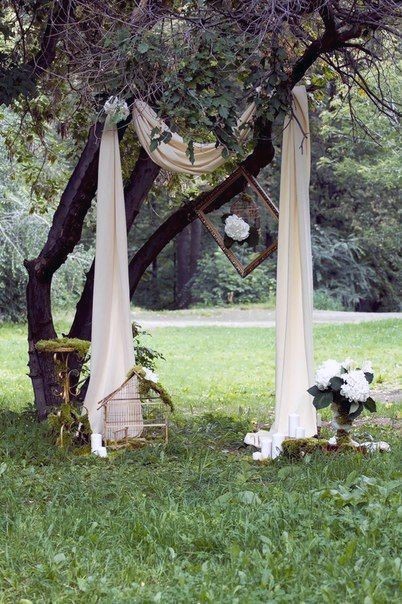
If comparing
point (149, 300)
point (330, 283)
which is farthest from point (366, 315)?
point (149, 300)

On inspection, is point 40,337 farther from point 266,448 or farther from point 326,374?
point 326,374

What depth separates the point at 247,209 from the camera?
8.04 metres

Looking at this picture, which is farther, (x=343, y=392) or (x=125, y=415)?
(x=125, y=415)

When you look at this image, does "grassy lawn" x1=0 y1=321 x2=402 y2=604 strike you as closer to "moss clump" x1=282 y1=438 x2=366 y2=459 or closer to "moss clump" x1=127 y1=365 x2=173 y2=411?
"moss clump" x1=282 y1=438 x2=366 y2=459

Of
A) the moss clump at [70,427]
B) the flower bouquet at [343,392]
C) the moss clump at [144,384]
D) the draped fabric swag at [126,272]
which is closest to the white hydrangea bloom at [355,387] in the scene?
the flower bouquet at [343,392]

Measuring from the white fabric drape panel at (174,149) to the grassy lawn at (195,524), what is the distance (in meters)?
2.15

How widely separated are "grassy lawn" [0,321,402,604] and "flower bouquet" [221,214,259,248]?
1608 millimetres

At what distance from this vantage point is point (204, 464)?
657 centimetres

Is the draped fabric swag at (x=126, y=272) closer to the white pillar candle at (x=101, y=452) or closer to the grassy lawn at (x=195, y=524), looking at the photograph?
the white pillar candle at (x=101, y=452)

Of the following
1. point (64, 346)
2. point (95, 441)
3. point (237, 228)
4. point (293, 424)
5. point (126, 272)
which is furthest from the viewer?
point (237, 228)

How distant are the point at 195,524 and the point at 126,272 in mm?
3241

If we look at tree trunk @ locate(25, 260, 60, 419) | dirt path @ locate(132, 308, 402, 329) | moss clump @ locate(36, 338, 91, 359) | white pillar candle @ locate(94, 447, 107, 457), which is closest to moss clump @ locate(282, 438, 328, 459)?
white pillar candle @ locate(94, 447, 107, 457)

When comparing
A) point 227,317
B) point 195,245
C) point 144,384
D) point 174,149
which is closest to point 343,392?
point 144,384

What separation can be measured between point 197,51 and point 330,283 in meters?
23.7
